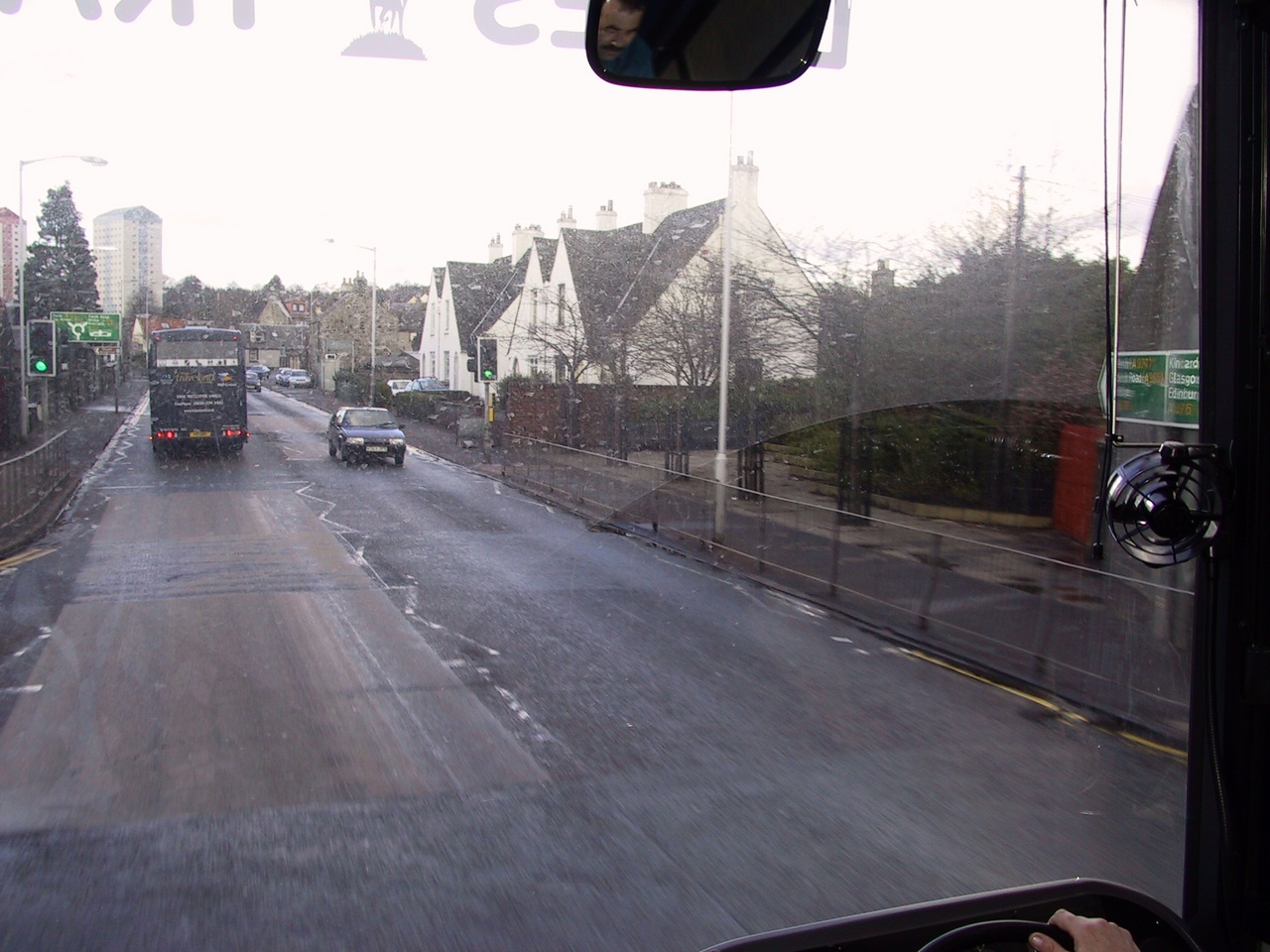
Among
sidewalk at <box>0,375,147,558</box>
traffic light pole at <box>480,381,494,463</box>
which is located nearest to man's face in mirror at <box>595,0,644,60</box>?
sidewalk at <box>0,375,147,558</box>

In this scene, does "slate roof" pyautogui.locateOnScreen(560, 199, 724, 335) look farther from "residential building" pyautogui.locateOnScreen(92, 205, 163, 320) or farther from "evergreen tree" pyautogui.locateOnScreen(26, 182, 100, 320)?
"residential building" pyautogui.locateOnScreen(92, 205, 163, 320)

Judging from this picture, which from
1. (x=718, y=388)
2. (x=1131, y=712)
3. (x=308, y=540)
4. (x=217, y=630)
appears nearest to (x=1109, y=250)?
(x=1131, y=712)

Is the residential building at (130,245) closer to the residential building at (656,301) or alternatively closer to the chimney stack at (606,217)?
the residential building at (656,301)

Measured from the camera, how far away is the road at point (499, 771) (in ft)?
10.7

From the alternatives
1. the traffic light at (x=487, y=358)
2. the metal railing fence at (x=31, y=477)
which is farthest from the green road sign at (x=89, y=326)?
the traffic light at (x=487, y=358)

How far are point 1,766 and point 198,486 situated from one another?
1098 cm

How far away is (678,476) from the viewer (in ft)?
40.1

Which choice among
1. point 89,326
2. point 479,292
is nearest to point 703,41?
point 89,326

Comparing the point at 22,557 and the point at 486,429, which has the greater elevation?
the point at 486,429

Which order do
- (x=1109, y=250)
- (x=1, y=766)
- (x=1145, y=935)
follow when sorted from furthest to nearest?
1. (x=1, y=766)
2. (x=1109, y=250)
3. (x=1145, y=935)

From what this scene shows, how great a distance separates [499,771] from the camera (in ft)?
15.3

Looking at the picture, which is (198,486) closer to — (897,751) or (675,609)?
(675,609)

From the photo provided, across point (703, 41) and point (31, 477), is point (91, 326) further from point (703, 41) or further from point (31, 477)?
point (31, 477)

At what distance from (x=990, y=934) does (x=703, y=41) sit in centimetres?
170
